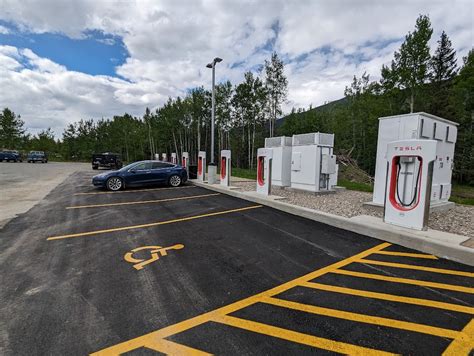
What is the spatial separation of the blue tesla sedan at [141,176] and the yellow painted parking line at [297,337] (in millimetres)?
10274

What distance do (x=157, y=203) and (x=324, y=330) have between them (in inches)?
281

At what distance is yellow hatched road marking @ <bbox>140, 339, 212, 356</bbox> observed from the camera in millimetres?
2152

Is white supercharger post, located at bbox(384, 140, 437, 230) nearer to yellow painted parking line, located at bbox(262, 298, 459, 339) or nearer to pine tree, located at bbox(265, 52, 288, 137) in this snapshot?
yellow painted parking line, located at bbox(262, 298, 459, 339)

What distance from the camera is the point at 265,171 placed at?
9773 mm

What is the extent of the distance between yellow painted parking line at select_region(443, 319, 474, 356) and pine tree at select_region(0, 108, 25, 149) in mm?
62815

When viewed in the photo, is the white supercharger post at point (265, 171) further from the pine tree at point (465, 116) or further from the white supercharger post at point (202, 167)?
the pine tree at point (465, 116)

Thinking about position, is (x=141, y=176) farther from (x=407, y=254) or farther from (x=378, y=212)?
(x=407, y=254)

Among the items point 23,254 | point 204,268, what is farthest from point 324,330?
point 23,254

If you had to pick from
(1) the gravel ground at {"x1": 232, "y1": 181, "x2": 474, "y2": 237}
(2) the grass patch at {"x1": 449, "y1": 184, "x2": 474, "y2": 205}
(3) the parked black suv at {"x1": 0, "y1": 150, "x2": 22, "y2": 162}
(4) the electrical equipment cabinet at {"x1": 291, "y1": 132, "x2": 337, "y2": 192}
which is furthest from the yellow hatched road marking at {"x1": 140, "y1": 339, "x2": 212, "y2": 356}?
(3) the parked black suv at {"x1": 0, "y1": 150, "x2": 22, "y2": 162}

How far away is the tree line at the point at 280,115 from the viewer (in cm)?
2430

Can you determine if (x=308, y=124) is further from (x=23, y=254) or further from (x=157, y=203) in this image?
(x=23, y=254)

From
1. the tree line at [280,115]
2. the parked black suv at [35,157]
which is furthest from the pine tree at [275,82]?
the parked black suv at [35,157]

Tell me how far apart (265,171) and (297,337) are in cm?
763

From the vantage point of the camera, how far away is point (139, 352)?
2.16m
